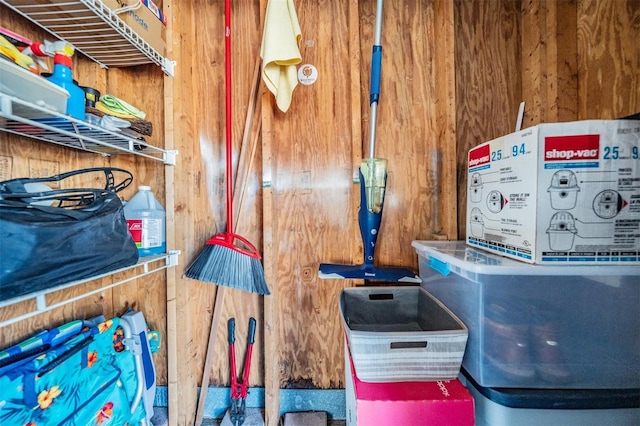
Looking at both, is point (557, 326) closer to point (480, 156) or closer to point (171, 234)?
point (480, 156)

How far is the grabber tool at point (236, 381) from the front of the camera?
3.47ft

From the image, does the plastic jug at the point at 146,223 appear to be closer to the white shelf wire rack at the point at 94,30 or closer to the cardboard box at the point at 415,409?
the white shelf wire rack at the point at 94,30

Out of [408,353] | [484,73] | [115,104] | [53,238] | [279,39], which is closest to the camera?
[53,238]

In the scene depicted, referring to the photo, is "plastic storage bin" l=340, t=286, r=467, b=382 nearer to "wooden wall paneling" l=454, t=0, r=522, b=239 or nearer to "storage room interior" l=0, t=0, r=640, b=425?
"storage room interior" l=0, t=0, r=640, b=425

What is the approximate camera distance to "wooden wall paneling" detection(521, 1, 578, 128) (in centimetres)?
95

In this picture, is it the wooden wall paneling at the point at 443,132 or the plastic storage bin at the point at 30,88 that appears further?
the wooden wall paneling at the point at 443,132

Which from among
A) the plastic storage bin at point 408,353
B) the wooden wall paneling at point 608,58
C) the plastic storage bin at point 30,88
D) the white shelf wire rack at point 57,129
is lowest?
the plastic storage bin at point 408,353

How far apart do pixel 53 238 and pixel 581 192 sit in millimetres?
1197

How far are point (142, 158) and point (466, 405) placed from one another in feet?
4.51

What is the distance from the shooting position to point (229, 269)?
3.01 feet

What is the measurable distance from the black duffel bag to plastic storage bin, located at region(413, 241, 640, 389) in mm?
949

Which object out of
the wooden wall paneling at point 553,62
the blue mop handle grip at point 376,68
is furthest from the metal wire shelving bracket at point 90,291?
the wooden wall paneling at point 553,62

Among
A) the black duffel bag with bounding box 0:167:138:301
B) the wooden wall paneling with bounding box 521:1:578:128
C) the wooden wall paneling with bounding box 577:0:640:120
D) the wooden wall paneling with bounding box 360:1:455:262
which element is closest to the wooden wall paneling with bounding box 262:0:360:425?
the wooden wall paneling with bounding box 360:1:455:262

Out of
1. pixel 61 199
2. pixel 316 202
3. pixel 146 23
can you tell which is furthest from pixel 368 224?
pixel 146 23
